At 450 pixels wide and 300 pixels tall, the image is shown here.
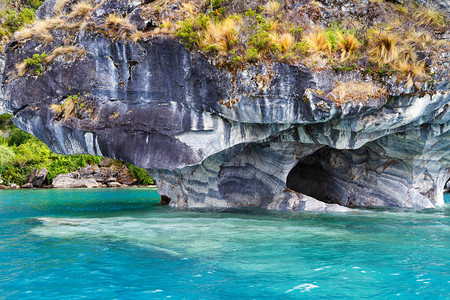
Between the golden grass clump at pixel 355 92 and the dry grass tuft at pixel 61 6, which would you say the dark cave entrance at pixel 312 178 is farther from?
the dry grass tuft at pixel 61 6

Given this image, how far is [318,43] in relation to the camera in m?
12.1

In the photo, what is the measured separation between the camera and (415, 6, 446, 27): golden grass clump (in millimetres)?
12875

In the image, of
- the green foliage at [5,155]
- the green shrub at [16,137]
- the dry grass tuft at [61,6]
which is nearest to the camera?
the dry grass tuft at [61,6]

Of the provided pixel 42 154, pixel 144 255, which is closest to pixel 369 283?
pixel 144 255

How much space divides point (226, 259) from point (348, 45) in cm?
876

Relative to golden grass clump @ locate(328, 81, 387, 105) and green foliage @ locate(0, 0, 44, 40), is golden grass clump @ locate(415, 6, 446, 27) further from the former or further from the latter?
green foliage @ locate(0, 0, 44, 40)

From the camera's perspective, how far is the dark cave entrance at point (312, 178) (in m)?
18.4

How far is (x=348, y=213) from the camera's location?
13555 millimetres

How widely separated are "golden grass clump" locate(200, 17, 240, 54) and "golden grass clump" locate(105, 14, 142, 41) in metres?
2.42

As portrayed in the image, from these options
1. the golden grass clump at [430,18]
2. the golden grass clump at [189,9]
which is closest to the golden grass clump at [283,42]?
the golden grass clump at [189,9]

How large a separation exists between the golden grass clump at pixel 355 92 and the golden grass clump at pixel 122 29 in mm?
6906

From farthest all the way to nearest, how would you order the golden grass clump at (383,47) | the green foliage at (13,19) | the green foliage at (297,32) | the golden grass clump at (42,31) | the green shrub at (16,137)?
the green shrub at (16,137) → the green foliage at (13,19) → the golden grass clump at (42,31) → the green foliage at (297,32) → the golden grass clump at (383,47)

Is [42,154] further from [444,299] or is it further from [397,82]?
[444,299]

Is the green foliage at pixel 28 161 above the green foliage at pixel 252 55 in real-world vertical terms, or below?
below
